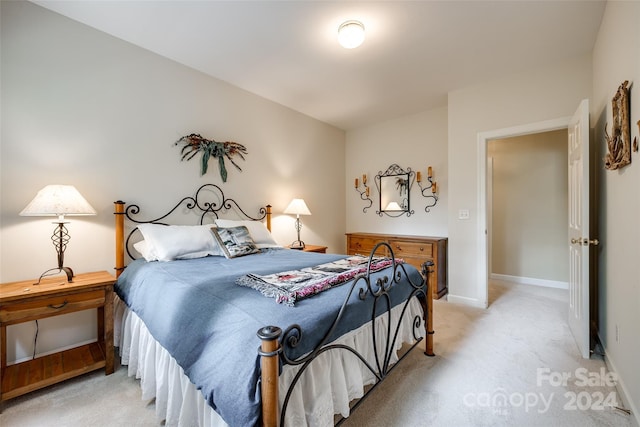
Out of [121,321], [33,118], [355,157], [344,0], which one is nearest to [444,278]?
[355,157]

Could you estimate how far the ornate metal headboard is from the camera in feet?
8.00

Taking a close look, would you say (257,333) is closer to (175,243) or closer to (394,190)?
(175,243)

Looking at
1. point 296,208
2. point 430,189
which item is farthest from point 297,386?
point 430,189

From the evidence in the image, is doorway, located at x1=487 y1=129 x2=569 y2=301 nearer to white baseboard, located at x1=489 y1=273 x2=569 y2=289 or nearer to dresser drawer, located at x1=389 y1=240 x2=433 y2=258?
white baseboard, located at x1=489 y1=273 x2=569 y2=289

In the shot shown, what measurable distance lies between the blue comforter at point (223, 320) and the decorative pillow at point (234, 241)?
530mm

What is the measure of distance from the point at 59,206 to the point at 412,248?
12.1 ft

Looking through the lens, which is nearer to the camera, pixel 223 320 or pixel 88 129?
pixel 223 320

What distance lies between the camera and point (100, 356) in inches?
80.1

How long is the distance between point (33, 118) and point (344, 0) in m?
2.49

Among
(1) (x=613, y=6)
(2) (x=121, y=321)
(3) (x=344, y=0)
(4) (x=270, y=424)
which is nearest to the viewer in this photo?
(4) (x=270, y=424)

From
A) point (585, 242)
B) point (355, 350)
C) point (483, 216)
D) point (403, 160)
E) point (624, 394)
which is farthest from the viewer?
point (403, 160)

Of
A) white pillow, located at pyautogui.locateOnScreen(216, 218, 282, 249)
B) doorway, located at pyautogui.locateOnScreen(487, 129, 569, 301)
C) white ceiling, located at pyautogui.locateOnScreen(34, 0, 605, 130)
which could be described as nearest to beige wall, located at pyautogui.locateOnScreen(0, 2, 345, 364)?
white ceiling, located at pyautogui.locateOnScreen(34, 0, 605, 130)

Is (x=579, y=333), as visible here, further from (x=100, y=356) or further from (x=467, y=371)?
(x=100, y=356)

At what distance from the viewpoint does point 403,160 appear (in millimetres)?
4473
